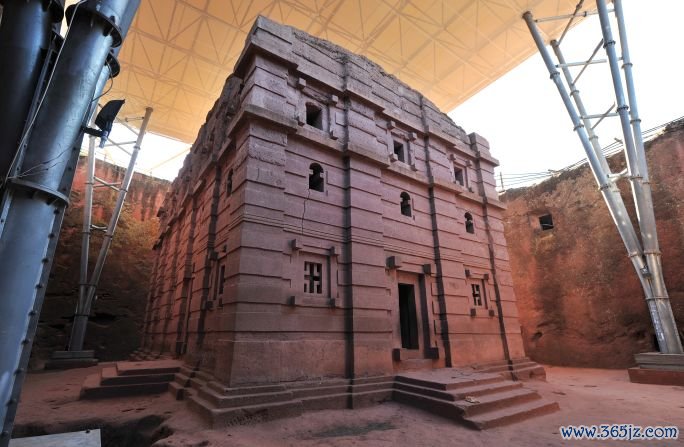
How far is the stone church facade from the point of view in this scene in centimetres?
765

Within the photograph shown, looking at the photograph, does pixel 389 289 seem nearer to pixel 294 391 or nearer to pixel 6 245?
pixel 294 391

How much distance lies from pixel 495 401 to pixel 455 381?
35.3 inches

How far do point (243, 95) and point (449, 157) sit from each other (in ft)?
27.8

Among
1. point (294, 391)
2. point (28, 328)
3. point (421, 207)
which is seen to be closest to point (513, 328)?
point (421, 207)

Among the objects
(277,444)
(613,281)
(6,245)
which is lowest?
(277,444)

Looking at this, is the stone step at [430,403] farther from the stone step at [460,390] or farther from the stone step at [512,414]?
the stone step at [512,414]

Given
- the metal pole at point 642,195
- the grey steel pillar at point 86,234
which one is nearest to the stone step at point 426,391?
the metal pole at point 642,195

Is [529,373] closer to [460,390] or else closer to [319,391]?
[460,390]

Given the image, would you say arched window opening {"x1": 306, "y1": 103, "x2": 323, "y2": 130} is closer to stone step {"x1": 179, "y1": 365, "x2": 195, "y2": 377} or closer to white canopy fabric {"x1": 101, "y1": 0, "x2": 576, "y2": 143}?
stone step {"x1": 179, "y1": 365, "x2": 195, "y2": 377}

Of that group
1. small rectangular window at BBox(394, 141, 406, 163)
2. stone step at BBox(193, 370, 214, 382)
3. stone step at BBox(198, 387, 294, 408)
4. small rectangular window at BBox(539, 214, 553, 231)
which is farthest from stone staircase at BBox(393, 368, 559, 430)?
small rectangular window at BBox(539, 214, 553, 231)

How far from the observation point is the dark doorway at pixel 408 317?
33.9 feet

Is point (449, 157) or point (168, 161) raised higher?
point (168, 161)

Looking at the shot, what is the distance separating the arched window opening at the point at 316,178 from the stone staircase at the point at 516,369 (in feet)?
24.6

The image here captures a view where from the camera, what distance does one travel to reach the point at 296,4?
16.3 meters
